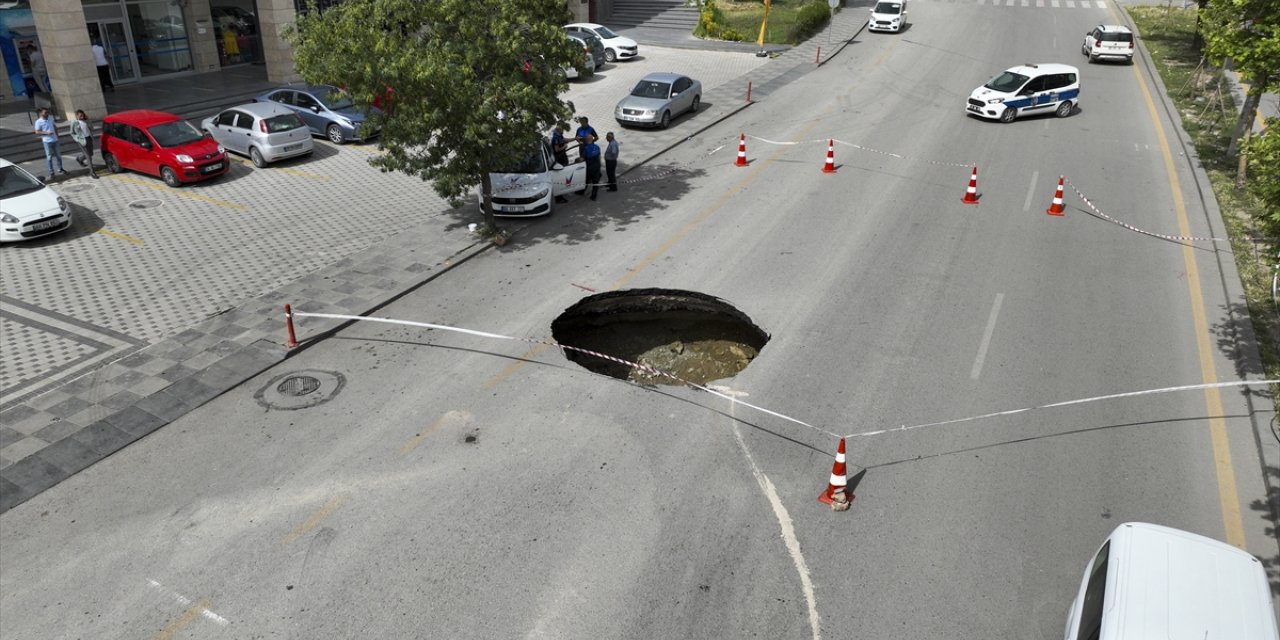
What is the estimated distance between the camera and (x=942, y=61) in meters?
37.0

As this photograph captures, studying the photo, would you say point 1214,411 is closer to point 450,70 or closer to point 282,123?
point 450,70

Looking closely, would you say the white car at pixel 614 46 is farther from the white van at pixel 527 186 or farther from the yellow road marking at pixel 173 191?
the yellow road marking at pixel 173 191

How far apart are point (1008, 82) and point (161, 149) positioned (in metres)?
24.8

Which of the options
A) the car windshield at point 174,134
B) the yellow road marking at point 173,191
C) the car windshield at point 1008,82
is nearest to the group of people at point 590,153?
the yellow road marking at point 173,191

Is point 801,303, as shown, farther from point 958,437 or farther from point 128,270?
point 128,270

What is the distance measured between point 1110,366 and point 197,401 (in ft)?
43.7

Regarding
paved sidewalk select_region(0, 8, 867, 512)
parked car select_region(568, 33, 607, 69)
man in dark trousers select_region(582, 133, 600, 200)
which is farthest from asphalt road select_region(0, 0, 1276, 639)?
parked car select_region(568, 33, 607, 69)

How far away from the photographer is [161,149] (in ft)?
70.3

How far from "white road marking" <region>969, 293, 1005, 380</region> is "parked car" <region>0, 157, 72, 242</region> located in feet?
59.9

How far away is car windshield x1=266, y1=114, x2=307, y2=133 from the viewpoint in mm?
23125

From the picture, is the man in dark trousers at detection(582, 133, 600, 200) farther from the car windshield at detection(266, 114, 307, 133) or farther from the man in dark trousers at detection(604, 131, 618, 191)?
the car windshield at detection(266, 114, 307, 133)

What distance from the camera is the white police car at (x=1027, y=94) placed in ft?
88.1

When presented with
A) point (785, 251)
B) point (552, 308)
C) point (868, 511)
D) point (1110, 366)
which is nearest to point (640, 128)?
point (785, 251)

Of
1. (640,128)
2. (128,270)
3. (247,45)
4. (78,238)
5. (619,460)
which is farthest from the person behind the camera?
(247,45)
